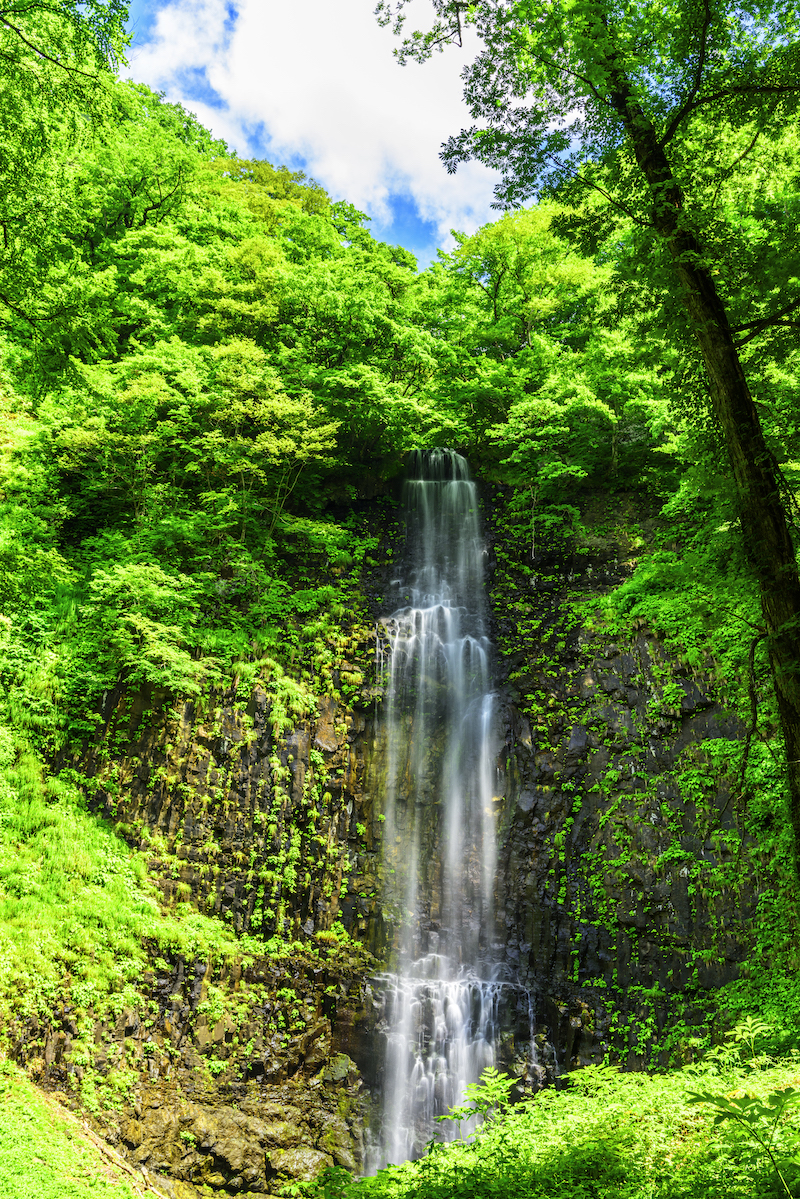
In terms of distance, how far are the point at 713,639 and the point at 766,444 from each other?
6.69 m

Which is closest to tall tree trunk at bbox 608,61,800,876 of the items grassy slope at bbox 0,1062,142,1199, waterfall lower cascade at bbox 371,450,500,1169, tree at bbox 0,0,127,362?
tree at bbox 0,0,127,362

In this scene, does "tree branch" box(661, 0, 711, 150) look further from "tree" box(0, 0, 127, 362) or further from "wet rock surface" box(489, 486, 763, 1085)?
"wet rock surface" box(489, 486, 763, 1085)

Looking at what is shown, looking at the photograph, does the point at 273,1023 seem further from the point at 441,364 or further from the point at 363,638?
the point at 441,364

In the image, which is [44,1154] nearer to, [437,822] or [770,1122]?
[770,1122]

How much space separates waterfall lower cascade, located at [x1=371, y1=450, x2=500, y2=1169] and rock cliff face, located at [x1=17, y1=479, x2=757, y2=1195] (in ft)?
1.02

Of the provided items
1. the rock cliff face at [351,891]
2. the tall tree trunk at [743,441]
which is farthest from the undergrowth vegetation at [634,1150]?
the rock cliff face at [351,891]

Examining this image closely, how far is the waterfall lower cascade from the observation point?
930cm

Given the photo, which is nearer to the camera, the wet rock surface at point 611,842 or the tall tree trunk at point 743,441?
the tall tree trunk at point 743,441

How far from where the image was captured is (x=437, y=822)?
38.1 ft

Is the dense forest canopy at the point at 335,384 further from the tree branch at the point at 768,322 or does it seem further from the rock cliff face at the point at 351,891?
the rock cliff face at the point at 351,891

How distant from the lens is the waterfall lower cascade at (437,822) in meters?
9.30

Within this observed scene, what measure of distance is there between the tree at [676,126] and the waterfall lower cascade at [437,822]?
7.37 metres

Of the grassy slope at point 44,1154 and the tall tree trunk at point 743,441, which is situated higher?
the tall tree trunk at point 743,441

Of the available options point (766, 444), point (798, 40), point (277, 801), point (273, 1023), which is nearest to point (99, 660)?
point (277, 801)
